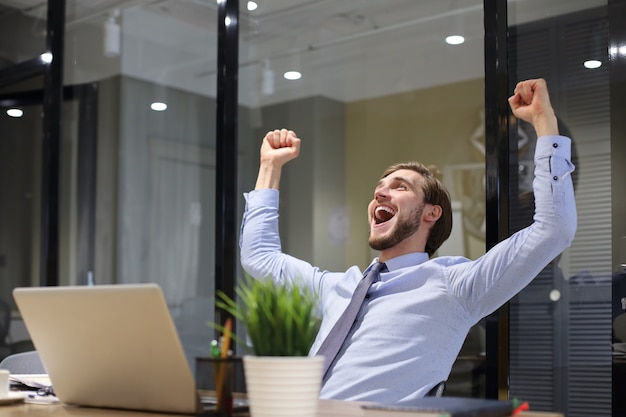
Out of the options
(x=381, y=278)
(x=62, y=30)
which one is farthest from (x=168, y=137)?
(x=381, y=278)

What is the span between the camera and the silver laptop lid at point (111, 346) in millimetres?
1612

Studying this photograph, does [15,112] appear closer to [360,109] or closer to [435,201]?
[360,109]

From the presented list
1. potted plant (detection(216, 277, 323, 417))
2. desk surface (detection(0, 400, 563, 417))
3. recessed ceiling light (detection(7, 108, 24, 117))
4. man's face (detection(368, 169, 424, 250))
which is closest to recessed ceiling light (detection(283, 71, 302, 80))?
man's face (detection(368, 169, 424, 250))

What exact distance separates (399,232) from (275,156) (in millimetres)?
532

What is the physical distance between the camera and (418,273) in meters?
2.73

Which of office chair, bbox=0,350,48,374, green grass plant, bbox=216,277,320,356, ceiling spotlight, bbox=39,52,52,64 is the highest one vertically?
ceiling spotlight, bbox=39,52,52,64

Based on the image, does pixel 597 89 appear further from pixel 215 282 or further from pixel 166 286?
pixel 166 286

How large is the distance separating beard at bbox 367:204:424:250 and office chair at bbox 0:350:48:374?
3.69ft

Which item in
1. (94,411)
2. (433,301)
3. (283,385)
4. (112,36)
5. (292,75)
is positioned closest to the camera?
(283,385)

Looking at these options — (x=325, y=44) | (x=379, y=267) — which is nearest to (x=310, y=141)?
(x=325, y=44)

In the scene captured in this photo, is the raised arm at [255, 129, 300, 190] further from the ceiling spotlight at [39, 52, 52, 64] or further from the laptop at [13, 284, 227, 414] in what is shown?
the ceiling spotlight at [39, 52, 52, 64]

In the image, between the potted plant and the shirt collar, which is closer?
the potted plant

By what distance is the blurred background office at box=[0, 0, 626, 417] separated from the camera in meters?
2.96

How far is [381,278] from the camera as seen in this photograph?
2820 mm
